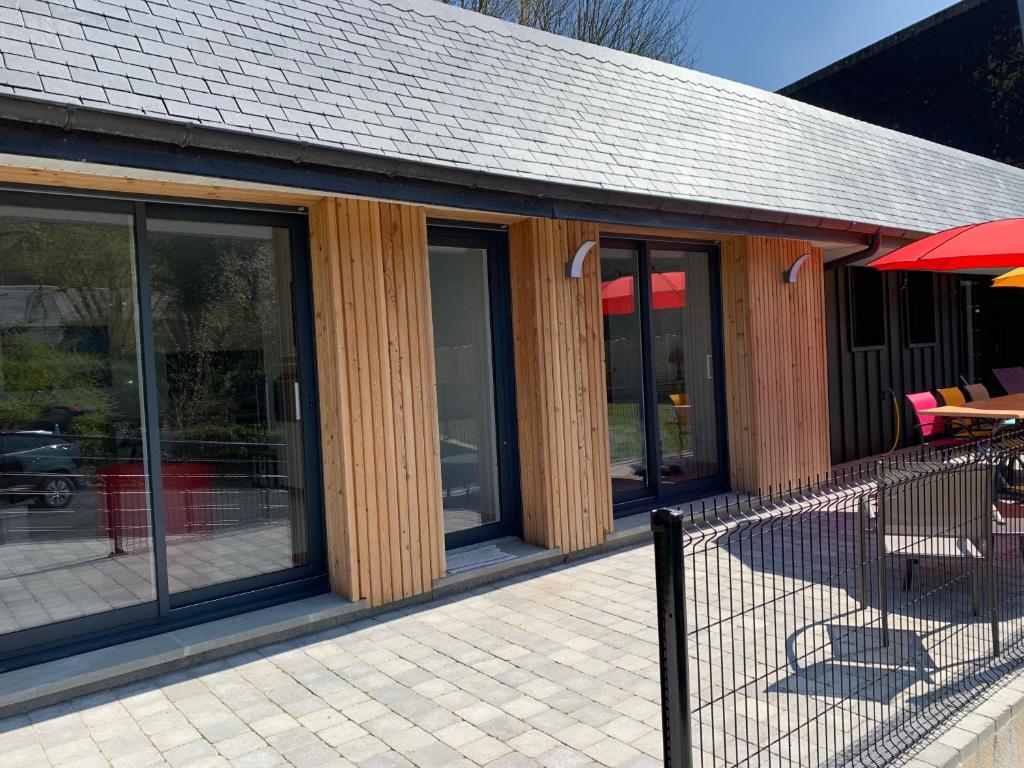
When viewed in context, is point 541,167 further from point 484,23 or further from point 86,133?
point 86,133

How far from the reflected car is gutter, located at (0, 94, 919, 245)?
1.73 meters

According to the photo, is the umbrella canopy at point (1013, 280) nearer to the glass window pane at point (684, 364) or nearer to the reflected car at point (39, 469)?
the glass window pane at point (684, 364)

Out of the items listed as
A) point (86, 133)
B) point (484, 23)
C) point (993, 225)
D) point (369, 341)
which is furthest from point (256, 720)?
point (993, 225)

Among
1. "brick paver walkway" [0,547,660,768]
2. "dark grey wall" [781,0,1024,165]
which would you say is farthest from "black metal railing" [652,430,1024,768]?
"dark grey wall" [781,0,1024,165]

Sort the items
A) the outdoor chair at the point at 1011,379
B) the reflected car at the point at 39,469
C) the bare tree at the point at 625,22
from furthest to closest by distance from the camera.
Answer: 1. the bare tree at the point at 625,22
2. the outdoor chair at the point at 1011,379
3. the reflected car at the point at 39,469

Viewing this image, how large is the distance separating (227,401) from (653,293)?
14.3 ft

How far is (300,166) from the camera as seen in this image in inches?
180

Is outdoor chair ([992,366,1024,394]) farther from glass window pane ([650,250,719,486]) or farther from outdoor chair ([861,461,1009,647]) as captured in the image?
outdoor chair ([861,461,1009,647])

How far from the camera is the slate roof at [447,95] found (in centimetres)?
417

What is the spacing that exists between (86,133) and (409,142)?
1900 millimetres

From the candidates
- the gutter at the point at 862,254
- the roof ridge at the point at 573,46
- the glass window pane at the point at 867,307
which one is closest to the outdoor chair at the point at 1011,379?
the glass window pane at the point at 867,307

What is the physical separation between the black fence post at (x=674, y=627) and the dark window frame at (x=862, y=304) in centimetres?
977

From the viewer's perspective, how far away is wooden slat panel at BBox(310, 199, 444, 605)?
17.5 feet

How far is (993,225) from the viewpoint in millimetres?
7117
